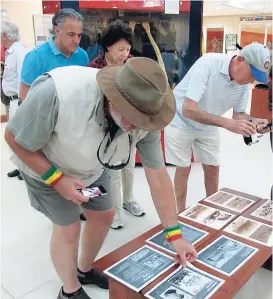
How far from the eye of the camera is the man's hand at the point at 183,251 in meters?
1.41

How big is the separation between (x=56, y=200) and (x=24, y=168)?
0.18 meters

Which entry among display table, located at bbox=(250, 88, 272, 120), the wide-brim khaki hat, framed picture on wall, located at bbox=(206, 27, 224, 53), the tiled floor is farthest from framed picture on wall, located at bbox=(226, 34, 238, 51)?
the wide-brim khaki hat

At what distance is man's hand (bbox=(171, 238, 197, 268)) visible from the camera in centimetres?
141

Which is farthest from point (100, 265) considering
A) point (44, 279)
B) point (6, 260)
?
point (6, 260)

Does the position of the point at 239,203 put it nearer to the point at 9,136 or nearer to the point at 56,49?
the point at 9,136

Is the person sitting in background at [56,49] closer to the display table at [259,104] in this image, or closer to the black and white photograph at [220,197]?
the black and white photograph at [220,197]

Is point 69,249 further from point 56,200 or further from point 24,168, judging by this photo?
point 24,168

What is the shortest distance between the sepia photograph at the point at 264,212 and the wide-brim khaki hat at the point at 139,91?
100 cm

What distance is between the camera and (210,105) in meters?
2.03

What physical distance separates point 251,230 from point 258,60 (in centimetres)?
84

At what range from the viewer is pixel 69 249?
1.50 meters

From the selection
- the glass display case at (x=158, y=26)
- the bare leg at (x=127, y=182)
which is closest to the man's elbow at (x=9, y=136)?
the bare leg at (x=127, y=182)

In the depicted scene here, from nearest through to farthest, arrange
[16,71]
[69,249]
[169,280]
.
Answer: [169,280] < [69,249] < [16,71]

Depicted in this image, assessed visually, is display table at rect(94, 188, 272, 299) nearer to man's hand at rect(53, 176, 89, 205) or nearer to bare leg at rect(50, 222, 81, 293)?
bare leg at rect(50, 222, 81, 293)
